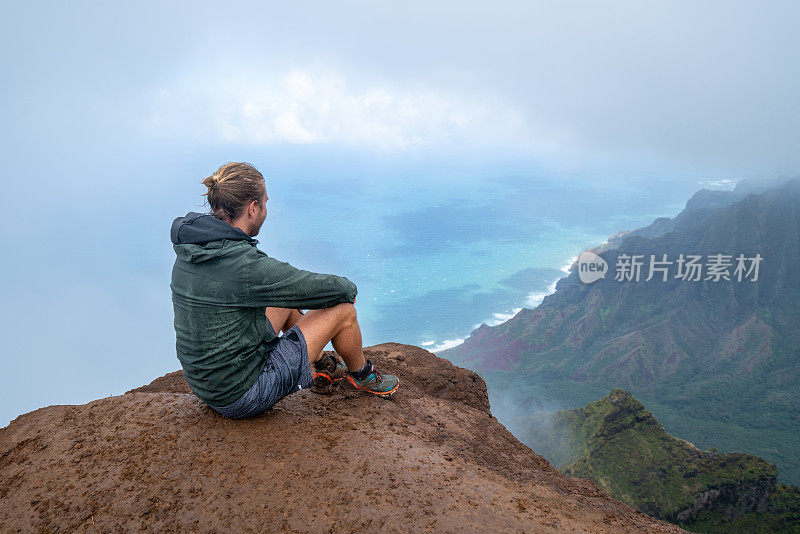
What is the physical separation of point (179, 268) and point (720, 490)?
32156 millimetres

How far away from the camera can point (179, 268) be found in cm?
422

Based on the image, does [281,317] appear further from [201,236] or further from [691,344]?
[691,344]

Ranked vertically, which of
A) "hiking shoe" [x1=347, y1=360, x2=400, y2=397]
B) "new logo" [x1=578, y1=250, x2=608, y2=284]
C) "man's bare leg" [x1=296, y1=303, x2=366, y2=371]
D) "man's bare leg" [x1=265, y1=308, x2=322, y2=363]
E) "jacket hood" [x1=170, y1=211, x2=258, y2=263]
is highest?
"new logo" [x1=578, y1=250, x2=608, y2=284]

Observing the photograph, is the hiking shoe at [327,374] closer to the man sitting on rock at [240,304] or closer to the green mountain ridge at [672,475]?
A: the man sitting on rock at [240,304]

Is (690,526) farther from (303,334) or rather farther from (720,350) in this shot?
(720,350)

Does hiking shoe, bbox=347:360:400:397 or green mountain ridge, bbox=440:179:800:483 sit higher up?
green mountain ridge, bbox=440:179:800:483

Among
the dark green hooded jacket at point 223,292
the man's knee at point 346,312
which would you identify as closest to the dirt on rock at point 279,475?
the dark green hooded jacket at point 223,292

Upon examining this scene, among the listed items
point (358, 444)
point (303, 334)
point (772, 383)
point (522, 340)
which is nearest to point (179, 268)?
point (303, 334)

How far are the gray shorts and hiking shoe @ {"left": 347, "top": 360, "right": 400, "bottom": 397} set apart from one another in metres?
1.12

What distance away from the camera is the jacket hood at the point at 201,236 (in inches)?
161

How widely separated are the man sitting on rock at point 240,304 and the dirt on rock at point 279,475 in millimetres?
548

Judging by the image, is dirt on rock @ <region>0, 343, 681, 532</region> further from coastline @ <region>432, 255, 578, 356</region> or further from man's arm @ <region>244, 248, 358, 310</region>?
coastline @ <region>432, 255, 578, 356</region>

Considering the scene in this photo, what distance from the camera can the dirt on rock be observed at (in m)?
3.90

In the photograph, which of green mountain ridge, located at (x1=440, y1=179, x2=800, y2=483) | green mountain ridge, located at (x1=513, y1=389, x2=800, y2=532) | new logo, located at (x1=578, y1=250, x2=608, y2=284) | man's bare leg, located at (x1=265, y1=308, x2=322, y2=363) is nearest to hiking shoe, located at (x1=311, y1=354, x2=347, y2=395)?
man's bare leg, located at (x1=265, y1=308, x2=322, y2=363)
